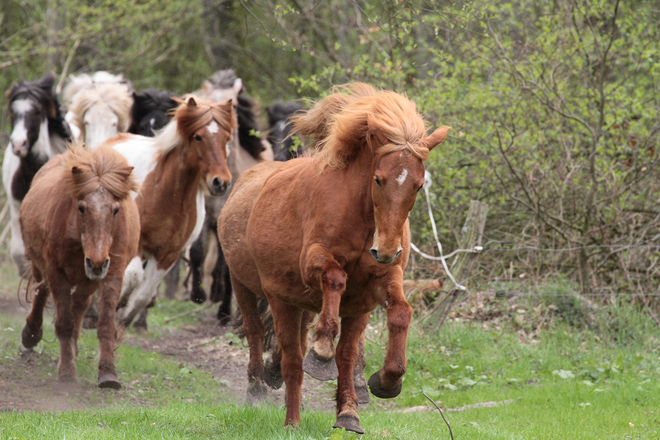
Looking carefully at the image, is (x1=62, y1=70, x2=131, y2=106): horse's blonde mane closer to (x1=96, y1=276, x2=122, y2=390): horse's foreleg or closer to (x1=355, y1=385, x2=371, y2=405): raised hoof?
(x1=96, y1=276, x2=122, y2=390): horse's foreleg

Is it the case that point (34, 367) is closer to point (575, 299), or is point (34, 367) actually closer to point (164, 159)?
point (164, 159)

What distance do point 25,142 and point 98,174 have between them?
361 centimetres

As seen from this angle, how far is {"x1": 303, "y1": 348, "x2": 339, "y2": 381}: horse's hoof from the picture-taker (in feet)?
13.4

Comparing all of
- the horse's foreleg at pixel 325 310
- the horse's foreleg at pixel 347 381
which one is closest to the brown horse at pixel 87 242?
the horse's foreleg at pixel 347 381

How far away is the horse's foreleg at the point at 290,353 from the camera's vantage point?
4871 mm

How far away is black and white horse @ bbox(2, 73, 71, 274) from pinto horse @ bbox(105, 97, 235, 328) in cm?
208

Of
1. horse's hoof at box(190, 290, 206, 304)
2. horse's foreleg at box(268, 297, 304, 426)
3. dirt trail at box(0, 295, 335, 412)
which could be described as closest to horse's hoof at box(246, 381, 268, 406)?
dirt trail at box(0, 295, 335, 412)

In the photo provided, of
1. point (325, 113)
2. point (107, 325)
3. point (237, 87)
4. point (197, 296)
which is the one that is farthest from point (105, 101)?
point (325, 113)

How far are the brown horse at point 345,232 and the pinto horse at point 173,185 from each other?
9.65 feet

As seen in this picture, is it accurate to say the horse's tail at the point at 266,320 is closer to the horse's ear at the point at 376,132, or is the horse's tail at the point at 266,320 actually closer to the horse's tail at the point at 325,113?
the horse's tail at the point at 325,113

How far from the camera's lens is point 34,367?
291 inches

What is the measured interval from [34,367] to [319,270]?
14.7 feet

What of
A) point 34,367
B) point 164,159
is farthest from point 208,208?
point 34,367

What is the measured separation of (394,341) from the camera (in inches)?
161
